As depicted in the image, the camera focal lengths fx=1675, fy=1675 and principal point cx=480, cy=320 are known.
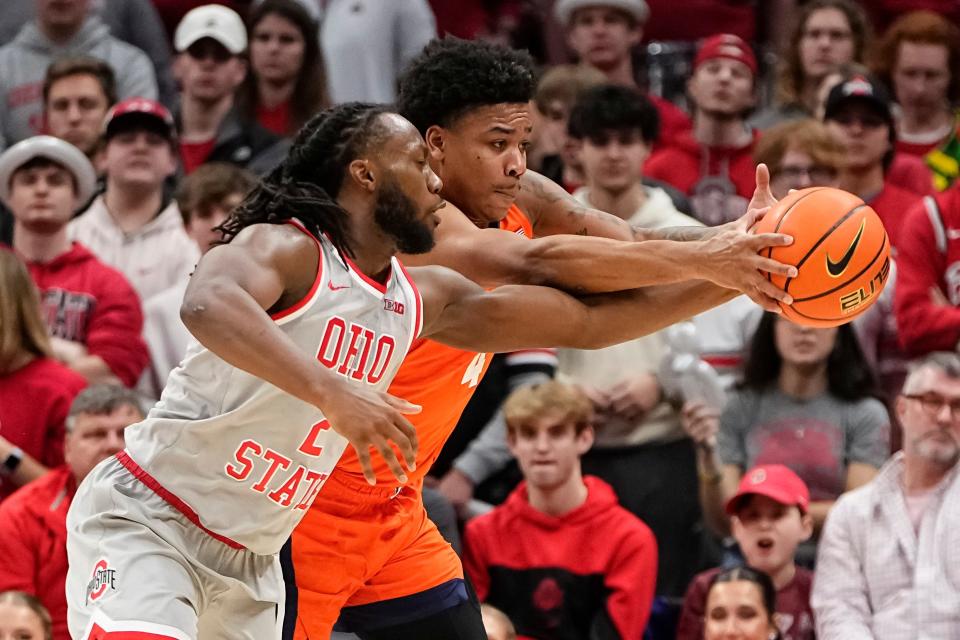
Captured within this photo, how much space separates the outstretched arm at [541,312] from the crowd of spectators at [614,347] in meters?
1.87

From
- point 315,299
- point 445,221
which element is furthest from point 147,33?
point 315,299

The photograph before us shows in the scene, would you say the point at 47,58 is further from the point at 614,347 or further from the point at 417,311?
the point at 417,311

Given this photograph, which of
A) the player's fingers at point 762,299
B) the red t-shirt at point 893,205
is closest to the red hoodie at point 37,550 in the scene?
the player's fingers at point 762,299

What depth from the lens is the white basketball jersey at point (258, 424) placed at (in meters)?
4.16

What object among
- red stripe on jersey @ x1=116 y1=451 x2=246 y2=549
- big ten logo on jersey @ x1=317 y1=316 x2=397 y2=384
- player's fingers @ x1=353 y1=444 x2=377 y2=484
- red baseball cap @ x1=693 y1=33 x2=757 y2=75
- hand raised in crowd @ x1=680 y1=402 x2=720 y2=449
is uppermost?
red baseball cap @ x1=693 y1=33 x2=757 y2=75

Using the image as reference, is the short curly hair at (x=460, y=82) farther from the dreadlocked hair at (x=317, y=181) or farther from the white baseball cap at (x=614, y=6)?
the white baseball cap at (x=614, y=6)

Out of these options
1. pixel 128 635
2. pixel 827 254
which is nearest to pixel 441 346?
pixel 827 254

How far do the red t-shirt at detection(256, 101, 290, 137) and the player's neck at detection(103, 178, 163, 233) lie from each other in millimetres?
1120

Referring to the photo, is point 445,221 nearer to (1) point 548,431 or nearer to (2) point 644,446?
(1) point 548,431

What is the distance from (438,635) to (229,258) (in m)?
1.62

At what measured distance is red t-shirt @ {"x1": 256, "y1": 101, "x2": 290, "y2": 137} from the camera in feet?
30.6

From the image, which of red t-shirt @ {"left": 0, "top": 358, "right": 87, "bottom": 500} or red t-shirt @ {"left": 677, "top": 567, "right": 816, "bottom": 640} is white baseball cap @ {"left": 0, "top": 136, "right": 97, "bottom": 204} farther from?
red t-shirt @ {"left": 677, "top": 567, "right": 816, "bottom": 640}

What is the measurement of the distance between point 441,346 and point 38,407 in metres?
2.82

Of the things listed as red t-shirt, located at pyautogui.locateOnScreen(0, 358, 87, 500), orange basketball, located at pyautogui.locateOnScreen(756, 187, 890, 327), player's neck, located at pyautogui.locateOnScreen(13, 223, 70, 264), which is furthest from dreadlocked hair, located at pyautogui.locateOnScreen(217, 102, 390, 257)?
player's neck, located at pyautogui.locateOnScreen(13, 223, 70, 264)
